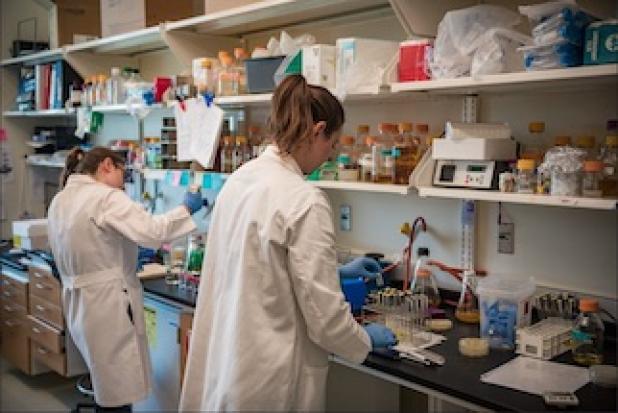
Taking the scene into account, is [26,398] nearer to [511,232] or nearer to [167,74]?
[167,74]

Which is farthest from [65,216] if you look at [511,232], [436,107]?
[511,232]

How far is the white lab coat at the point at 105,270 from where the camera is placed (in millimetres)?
2605

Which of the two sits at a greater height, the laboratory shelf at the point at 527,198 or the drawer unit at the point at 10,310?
the laboratory shelf at the point at 527,198

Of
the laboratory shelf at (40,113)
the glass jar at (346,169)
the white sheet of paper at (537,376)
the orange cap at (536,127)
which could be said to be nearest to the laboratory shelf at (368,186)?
the glass jar at (346,169)

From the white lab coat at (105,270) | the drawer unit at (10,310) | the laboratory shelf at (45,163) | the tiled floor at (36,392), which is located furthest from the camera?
the laboratory shelf at (45,163)

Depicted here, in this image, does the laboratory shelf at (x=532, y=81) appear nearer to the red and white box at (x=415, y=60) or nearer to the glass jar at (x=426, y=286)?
the red and white box at (x=415, y=60)

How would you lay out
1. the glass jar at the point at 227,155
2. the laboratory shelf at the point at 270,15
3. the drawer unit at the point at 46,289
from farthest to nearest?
the drawer unit at the point at 46,289 → the glass jar at the point at 227,155 → the laboratory shelf at the point at 270,15

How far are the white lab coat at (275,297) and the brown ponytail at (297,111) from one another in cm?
5

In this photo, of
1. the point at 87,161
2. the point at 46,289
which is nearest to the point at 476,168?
the point at 87,161

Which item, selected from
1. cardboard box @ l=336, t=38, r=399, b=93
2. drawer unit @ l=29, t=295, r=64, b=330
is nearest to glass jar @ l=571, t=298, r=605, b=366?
cardboard box @ l=336, t=38, r=399, b=93

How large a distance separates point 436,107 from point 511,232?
0.55m

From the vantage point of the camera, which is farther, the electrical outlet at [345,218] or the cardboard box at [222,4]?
the electrical outlet at [345,218]

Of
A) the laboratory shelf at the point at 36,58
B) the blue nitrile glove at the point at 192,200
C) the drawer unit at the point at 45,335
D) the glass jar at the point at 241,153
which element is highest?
the laboratory shelf at the point at 36,58

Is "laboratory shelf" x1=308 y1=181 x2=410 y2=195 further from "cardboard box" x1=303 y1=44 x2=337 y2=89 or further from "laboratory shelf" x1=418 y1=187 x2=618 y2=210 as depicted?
"cardboard box" x1=303 y1=44 x2=337 y2=89
